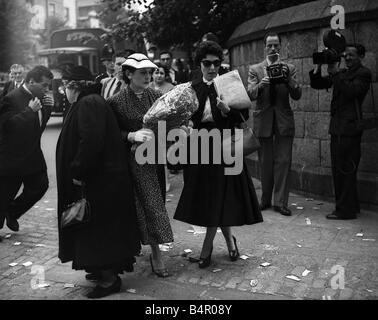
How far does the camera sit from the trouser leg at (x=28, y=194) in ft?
20.7

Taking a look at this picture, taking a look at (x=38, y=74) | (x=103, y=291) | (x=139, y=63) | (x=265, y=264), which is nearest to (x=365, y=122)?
(x=265, y=264)

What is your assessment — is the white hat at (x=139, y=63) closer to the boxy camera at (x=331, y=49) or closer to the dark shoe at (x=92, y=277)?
the dark shoe at (x=92, y=277)

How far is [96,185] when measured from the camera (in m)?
4.28

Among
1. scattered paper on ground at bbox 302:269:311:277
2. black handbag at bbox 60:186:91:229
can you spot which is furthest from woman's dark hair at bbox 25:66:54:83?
scattered paper on ground at bbox 302:269:311:277

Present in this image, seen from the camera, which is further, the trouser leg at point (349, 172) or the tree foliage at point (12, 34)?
the tree foliage at point (12, 34)

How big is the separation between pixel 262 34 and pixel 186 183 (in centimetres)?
419

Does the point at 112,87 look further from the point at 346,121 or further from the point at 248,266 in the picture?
the point at 248,266

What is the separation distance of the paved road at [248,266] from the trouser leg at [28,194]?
0.86 feet

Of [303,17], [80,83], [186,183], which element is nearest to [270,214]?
[186,183]

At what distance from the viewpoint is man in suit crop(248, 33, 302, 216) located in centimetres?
664

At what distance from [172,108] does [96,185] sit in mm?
833

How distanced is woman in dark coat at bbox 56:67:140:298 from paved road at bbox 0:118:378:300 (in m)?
0.35

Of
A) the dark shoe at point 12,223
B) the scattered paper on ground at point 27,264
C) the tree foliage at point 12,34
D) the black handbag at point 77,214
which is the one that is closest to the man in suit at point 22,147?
the dark shoe at point 12,223
